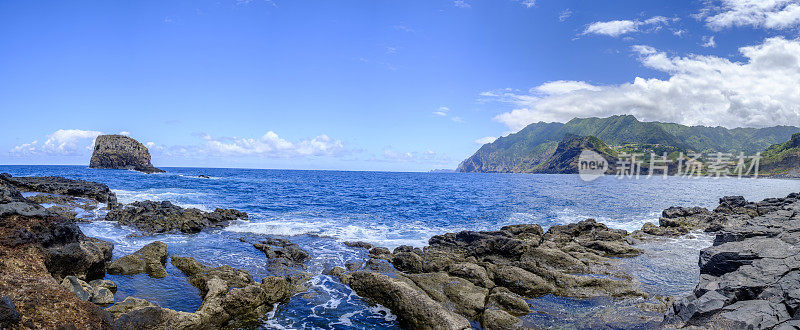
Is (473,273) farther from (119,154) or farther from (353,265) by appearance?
(119,154)

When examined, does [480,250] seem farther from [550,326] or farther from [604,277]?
[550,326]

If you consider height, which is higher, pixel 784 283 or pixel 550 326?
pixel 784 283

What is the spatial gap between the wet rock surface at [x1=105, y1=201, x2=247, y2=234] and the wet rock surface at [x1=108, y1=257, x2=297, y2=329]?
13.3m

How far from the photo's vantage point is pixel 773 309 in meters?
10.2

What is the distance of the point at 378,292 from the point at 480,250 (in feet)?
31.0

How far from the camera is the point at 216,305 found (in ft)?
41.7

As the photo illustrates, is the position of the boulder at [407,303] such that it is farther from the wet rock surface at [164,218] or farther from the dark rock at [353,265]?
the wet rock surface at [164,218]

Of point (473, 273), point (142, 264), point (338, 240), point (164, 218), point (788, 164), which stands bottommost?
point (338, 240)

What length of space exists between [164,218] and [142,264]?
578 inches

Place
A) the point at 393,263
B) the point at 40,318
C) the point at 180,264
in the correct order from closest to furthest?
the point at 40,318, the point at 180,264, the point at 393,263

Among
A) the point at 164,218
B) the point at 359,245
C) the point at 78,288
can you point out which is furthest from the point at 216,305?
the point at 164,218

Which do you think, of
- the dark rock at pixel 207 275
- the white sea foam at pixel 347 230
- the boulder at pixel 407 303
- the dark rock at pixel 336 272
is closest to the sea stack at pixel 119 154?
the white sea foam at pixel 347 230

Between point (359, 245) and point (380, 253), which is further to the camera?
point (359, 245)

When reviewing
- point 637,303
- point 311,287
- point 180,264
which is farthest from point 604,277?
point 180,264
